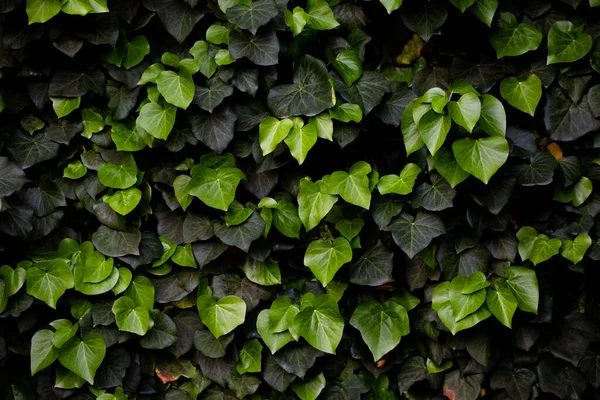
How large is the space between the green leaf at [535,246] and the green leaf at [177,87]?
152 centimetres

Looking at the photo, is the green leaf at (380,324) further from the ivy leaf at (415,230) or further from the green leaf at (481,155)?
the green leaf at (481,155)

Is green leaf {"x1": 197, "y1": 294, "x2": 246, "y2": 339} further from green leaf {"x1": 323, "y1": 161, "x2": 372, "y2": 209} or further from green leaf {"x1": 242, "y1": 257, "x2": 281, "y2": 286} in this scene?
green leaf {"x1": 323, "y1": 161, "x2": 372, "y2": 209}

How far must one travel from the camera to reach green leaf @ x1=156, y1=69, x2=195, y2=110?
7.82 ft

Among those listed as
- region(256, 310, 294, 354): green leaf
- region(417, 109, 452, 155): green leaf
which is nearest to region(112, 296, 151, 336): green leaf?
region(256, 310, 294, 354): green leaf

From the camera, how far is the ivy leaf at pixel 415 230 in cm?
246

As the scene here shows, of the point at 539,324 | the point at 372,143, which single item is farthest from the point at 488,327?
the point at 372,143

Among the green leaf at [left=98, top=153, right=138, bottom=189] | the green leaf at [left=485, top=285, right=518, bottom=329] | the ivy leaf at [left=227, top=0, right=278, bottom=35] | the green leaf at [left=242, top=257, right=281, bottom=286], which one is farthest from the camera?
the green leaf at [left=242, top=257, right=281, bottom=286]

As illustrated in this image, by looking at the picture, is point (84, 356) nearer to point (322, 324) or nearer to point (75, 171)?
point (75, 171)

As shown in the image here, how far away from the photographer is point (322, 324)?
256 cm

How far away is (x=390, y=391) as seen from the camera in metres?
2.82

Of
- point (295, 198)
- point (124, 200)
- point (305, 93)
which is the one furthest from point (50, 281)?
point (305, 93)

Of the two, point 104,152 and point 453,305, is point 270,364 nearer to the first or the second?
point 453,305

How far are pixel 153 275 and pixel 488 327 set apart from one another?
1.54m

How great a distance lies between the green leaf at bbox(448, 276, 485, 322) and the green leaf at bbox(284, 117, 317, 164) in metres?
0.84
